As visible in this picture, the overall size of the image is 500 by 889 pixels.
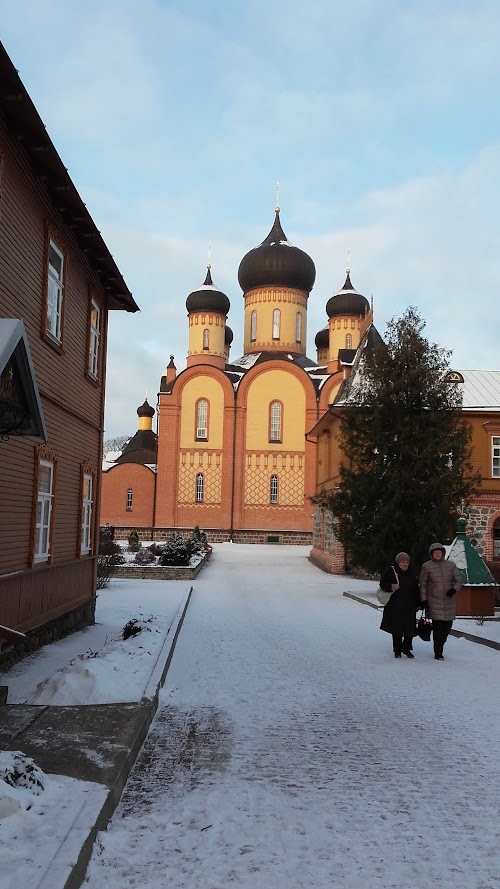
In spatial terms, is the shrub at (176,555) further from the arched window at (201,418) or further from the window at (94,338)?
the arched window at (201,418)

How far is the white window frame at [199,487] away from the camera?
47219 millimetres

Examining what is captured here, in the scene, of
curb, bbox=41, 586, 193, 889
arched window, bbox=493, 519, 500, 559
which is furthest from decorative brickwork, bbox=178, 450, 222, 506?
curb, bbox=41, 586, 193, 889

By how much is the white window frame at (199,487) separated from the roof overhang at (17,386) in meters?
40.5

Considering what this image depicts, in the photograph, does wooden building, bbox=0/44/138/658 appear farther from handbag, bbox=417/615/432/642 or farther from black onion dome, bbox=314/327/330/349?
black onion dome, bbox=314/327/330/349

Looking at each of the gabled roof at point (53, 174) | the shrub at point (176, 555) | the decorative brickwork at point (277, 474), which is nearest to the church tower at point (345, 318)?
the decorative brickwork at point (277, 474)

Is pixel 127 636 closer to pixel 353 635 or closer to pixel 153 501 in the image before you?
pixel 353 635

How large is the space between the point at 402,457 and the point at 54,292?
436 inches

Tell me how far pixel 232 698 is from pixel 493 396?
77.2ft

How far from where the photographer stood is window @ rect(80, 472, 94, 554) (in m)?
13.7

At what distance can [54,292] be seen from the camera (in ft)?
36.9

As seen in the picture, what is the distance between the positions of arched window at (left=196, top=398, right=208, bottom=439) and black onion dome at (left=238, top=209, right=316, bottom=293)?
32.6 feet

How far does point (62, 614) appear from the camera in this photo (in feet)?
38.7

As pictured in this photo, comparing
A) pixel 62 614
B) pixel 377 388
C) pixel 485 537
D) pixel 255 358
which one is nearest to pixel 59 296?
pixel 62 614

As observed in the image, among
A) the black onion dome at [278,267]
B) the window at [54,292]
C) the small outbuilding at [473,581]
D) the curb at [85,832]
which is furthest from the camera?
the black onion dome at [278,267]
